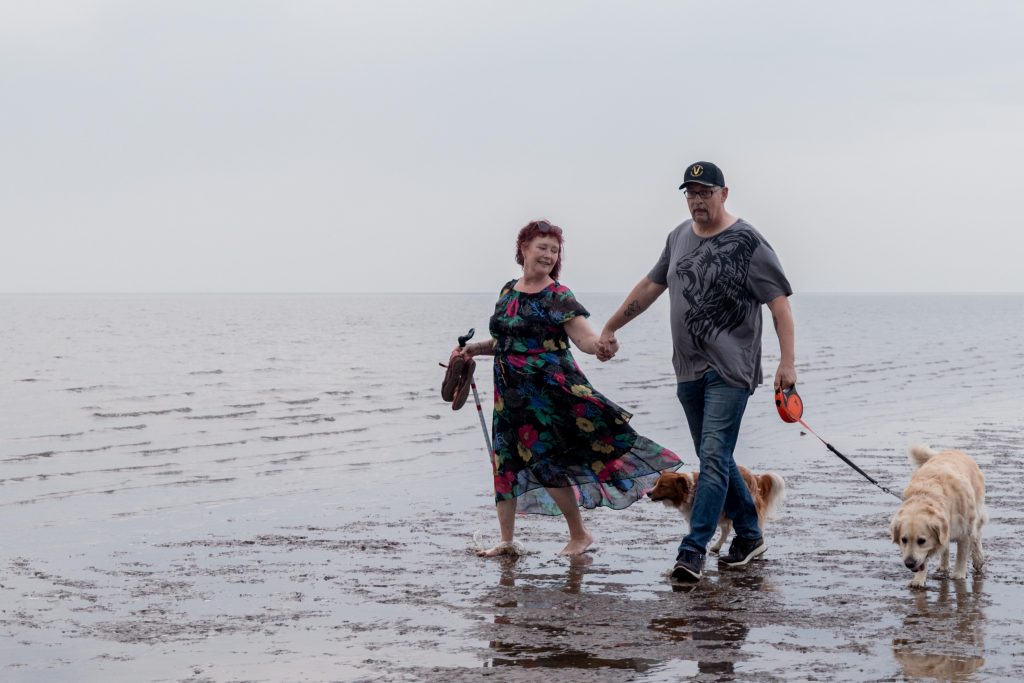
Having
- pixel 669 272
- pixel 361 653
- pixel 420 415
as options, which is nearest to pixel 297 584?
pixel 361 653

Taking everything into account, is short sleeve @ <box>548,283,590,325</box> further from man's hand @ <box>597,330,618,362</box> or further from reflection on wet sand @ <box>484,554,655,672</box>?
reflection on wet sand @ <box>484,554,655,672</box>

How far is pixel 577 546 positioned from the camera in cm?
705

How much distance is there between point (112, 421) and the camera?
16609 mm

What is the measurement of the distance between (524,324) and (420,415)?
1059 cm

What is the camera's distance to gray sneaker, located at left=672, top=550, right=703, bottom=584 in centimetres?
622

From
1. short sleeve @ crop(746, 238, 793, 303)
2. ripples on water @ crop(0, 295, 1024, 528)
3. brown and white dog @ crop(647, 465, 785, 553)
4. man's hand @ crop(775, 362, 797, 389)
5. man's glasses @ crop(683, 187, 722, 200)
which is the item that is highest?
man's glasses @ crop(683, 187, 722, 200)

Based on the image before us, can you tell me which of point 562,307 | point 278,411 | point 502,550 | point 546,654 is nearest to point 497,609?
point 546,654

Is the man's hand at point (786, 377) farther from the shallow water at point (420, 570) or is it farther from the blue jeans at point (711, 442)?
the shallow water at point (420, 570)

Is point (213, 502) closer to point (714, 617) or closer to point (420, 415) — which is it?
point (714, 617)

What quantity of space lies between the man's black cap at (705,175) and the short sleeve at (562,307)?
0.97m

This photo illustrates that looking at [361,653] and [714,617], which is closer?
[361,653]

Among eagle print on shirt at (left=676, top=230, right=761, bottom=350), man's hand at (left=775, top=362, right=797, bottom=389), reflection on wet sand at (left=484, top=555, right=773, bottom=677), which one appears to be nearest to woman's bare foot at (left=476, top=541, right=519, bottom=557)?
reflection on wet sand at (left=484, top=555, right=773, bottom=677)

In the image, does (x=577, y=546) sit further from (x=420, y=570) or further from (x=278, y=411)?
(x=278, y=411)

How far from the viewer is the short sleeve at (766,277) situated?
6.18m
